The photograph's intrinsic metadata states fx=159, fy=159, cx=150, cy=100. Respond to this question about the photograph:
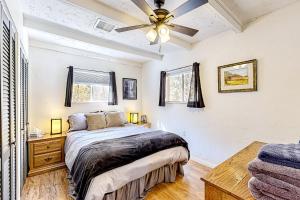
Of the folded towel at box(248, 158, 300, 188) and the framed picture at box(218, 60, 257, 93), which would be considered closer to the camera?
the folded towel at box(248, 158, 300, 188)

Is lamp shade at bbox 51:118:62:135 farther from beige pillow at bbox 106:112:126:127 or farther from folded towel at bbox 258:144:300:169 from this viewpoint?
folded towel at bbox 258:144:300:169

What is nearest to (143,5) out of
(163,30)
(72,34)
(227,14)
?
(163,30)

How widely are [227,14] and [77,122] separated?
10.5 feet

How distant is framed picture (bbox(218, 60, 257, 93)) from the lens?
245cm

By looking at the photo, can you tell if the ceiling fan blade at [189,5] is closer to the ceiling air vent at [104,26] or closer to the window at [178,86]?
the ceiling air vent at [104,26]

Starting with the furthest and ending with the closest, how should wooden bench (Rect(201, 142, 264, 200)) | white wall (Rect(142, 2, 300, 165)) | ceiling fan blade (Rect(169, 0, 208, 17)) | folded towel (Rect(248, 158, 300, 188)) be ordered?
white wall (Rect(142, 2, 300, 165)) < ceiling fan blade (Rect(169, 0, 208, 17)) < wooden bench (Rect(201, 142, 264, 200)) < folded towel (Rect(248, 158, 300, 188))

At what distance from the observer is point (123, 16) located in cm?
220

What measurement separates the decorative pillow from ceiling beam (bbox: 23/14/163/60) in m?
1.54

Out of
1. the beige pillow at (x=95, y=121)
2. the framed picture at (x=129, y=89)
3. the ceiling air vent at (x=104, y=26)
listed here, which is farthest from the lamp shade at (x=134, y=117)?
the ceiling air vent at (x=104, y=26)

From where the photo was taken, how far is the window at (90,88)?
373 centimetres

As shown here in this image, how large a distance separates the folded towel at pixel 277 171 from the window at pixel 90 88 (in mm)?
3734

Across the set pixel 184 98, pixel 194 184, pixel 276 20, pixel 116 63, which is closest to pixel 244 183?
pixel 194 184

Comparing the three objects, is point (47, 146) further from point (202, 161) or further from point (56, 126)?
point (202, 161)

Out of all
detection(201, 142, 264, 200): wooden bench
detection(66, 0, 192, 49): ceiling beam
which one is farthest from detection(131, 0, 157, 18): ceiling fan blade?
detection(201, 142, 264, 200): wooden bench
